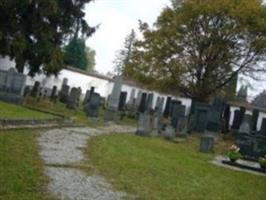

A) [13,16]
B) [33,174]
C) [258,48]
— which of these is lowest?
[33,174]

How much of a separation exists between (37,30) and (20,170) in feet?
60.7

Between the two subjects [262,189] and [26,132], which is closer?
[262,189]

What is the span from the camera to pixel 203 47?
36.8 meters

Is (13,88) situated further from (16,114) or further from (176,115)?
(176,115)

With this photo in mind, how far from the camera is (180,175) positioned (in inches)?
453

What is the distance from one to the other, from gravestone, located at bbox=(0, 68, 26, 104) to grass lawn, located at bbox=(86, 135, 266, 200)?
8111 millimetres

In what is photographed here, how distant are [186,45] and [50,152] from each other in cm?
2692

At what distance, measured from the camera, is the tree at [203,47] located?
3544cm

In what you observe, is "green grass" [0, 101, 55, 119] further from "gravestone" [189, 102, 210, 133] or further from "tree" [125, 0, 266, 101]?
"tree" [125, 0, 266, 101]

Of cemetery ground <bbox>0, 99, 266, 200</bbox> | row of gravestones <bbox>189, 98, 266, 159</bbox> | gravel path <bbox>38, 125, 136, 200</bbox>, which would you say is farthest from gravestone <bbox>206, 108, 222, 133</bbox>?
gravel path <bbox>38, 125, 136, 200</bbox>

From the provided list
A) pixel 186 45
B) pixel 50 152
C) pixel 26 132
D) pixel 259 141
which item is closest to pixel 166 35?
pixel 186 45

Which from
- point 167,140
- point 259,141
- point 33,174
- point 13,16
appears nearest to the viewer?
point 33,174

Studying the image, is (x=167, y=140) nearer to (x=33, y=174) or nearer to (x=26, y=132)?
(x=26, y=132)

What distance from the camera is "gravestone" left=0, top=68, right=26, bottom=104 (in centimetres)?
2262
